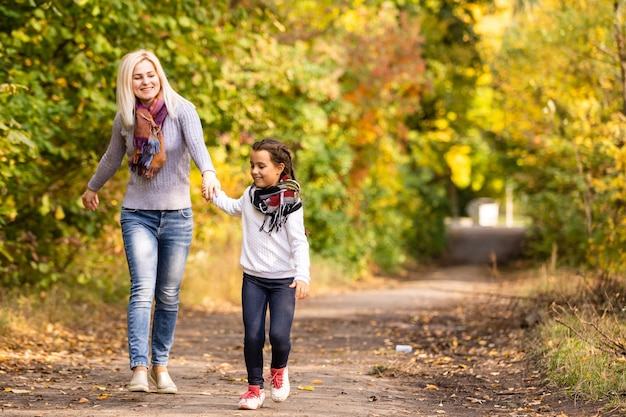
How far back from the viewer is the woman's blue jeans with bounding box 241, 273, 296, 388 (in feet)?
19.3

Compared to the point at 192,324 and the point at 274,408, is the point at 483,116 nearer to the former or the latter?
the point at 192,324

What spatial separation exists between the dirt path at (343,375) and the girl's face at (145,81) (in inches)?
70.7

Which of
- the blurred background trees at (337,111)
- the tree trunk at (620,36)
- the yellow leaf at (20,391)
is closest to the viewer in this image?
the yellow leaf at (20,391)

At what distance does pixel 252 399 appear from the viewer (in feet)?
19.0

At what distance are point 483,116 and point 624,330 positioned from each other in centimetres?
2891

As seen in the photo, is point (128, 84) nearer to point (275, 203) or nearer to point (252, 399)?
point (275, 203)

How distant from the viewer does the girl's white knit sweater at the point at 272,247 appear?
5.86 m

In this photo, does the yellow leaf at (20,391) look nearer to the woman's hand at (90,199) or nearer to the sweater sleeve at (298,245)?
the woman's hand at (90,199)

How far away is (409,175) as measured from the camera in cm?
2714

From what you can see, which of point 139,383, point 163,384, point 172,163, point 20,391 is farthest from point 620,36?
point 20,391

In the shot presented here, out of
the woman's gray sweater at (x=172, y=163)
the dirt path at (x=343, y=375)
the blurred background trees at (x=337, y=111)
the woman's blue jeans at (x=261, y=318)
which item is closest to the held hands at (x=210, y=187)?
the woman's gray sweater at (x=172, y=163)

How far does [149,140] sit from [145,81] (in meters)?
0.35

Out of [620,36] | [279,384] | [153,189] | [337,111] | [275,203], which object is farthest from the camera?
[337,111]

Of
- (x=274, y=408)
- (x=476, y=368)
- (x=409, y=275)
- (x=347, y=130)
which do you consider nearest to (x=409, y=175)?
(x=409, y=275)
